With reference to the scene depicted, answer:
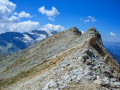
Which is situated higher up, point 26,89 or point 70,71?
point 70,71

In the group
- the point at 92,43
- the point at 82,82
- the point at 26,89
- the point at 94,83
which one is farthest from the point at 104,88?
the point at 92,43

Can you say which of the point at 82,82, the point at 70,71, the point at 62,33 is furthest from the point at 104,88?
the point at 62,33

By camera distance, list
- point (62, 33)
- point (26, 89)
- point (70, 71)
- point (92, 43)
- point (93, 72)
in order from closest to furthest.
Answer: point (93, 72) < point (70, 71) < point (26, 89) < point (92, 43) < point (62, 33)

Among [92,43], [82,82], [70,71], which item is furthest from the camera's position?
[92,43]

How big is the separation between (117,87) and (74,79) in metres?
4.93

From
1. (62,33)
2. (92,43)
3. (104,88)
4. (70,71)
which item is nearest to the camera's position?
(104,88)

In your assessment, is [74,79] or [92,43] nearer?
[74,79]

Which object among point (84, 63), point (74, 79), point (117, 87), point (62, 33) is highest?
point (62, 33)

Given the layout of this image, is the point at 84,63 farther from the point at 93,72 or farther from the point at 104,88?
the point at 104,88

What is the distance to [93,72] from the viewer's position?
20688 mm

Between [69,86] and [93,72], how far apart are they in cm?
407

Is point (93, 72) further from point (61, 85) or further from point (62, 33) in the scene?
point (62, 33)

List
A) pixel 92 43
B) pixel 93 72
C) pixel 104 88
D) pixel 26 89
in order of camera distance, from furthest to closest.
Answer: pixel 92 43 → pixel 26 89 → pixel 93 72 → pixel 104 88

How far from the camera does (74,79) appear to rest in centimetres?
1948
